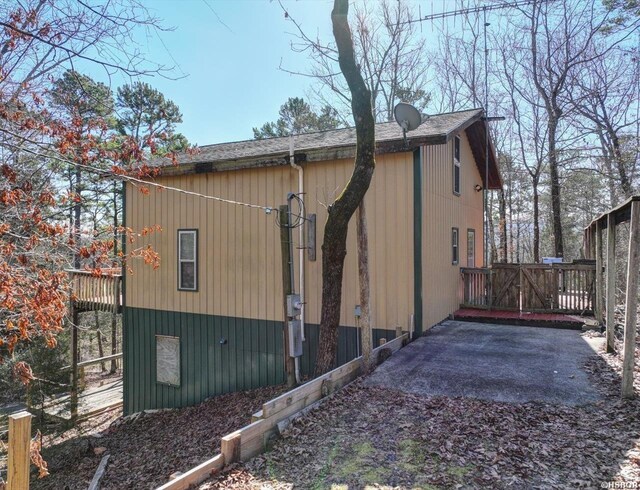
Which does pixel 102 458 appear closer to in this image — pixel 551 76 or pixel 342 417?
pixel 342 417

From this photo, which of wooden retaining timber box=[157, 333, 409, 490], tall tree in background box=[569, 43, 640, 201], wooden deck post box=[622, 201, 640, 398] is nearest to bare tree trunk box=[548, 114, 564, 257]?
tall tree in background box=[569, 43, 640, 201]

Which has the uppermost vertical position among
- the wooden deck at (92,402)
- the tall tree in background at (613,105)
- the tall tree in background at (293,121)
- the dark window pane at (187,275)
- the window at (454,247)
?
the tall tree in background at (293,121)

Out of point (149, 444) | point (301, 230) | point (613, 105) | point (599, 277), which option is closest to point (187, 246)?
point (301, 230)

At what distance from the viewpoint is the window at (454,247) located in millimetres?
10174

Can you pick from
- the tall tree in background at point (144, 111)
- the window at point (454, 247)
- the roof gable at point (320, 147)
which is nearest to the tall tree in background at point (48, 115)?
the roof gable at point (320, 147)

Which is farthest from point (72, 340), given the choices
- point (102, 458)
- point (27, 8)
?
point (27, 8)

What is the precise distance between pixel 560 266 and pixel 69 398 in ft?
42.5

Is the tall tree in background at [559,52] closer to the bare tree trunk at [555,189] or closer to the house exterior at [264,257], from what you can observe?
the bare tree trunk at [555,189]

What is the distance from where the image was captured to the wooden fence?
9.49 meters

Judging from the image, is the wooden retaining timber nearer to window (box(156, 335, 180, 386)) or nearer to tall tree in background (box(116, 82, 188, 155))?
window (box(156, 335, 180, 386))

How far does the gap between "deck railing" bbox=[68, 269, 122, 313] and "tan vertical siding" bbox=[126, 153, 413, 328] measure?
751 millimetres

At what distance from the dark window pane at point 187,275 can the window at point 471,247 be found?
7684 mm

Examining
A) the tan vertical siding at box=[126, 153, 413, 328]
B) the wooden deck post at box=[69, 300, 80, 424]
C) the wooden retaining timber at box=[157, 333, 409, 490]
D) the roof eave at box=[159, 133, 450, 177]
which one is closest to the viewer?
the wooden retaining timber at box=[157, 333, 409, 490]

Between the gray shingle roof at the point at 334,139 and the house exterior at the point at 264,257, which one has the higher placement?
the gray shingle roof at the point at 334,139
